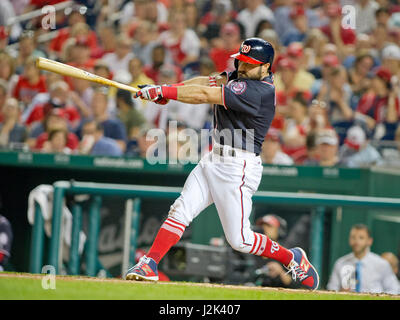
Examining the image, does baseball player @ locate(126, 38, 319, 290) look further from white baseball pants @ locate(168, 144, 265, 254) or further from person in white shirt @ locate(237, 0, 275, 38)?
person in white shirt @ locate(237, 0, 275, 38)

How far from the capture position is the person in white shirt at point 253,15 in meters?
10.8

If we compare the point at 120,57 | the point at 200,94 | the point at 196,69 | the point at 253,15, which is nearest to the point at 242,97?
the point at 200,94

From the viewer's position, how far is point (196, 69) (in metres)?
10.1

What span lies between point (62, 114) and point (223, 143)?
437 cm

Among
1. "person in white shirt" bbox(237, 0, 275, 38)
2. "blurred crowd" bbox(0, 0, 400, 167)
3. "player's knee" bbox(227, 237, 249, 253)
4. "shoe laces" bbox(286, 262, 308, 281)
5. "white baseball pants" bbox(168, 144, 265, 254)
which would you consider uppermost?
"person in white shirt" bbox(237, 0, 275, 38)

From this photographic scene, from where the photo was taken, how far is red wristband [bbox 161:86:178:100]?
16.2 ft

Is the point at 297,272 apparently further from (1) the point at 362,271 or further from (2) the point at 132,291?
(1) the point at 362,271

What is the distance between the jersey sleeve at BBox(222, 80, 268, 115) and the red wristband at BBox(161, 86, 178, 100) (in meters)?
0.32

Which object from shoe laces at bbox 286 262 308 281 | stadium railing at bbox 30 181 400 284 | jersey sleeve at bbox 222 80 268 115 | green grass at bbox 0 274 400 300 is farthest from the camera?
stadium railing at bbox 30 181 400 284

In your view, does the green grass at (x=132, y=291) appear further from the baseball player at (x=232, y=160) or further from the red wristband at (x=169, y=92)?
the red wristband at (x=169, y=92)

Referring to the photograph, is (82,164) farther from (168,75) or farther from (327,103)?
(327,103)

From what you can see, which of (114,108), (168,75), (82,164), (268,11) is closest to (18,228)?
(82,164)

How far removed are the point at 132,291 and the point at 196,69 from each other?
5755 millimetres

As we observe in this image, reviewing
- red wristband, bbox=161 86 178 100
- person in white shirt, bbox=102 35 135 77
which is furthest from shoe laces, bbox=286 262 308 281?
person in white shirt, bbox=102 35 135 77
